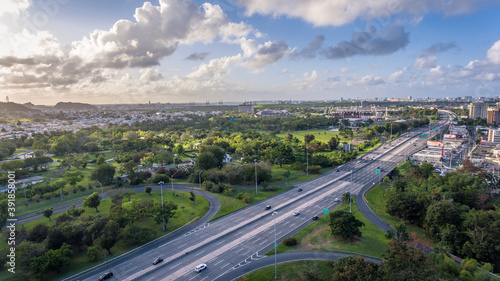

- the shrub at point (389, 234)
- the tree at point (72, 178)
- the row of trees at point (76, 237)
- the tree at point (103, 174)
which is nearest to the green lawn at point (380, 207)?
the shrub at point (389, 234)

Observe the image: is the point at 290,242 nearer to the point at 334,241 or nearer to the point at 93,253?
the point at 334,241

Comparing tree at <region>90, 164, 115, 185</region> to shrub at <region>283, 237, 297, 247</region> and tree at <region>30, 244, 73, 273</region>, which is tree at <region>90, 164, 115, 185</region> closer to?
tree at <region>30, 244, 73, 273</region>

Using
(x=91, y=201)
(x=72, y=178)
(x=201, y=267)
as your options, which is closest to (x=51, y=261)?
(x=201, y=267)

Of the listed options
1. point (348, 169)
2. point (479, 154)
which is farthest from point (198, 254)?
point (479, 154)

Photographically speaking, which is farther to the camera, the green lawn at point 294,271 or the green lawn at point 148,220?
the green lawn at point 148,220

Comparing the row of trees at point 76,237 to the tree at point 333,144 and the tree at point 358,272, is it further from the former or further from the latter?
the tree at point 333,144

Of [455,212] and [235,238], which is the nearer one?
[455,212]

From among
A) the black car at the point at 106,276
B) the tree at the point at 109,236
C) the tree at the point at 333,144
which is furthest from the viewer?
the tree at the point at 333,144
